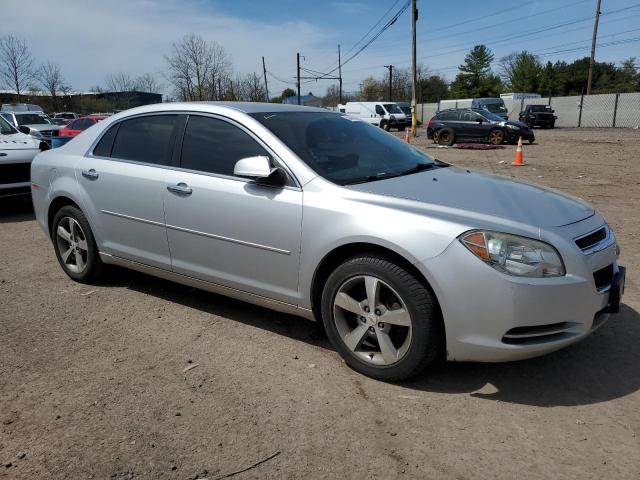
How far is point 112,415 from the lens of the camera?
2801 mm

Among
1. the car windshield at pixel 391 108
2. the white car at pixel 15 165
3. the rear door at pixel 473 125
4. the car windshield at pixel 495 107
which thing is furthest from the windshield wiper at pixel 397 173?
the car windshield at pixel 495 107

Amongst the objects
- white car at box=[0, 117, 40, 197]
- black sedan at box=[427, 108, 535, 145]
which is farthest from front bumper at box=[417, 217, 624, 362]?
black sedan at box=[427, 108, 535, 145]

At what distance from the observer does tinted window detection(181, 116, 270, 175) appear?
362 centimetres

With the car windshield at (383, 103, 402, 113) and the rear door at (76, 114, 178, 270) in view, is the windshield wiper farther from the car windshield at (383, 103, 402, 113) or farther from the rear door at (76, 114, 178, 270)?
the car windshield at (383, 103, 402, 113)

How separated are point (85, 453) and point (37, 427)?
0.41 meters

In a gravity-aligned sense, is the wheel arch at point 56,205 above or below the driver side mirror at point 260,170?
below

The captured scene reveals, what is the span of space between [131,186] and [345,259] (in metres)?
1.95

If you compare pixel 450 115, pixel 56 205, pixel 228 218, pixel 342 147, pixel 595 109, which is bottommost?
pixel 595 109

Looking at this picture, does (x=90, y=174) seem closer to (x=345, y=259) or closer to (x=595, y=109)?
(x=345, y=259)

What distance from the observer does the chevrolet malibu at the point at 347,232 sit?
8.84 feet

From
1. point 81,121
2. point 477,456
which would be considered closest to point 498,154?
point 81,121

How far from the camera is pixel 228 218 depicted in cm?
353

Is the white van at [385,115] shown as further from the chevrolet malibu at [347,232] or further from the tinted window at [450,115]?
the chevrolet malibu at [347,232]

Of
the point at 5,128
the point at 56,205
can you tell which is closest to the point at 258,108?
the point at 56,205
